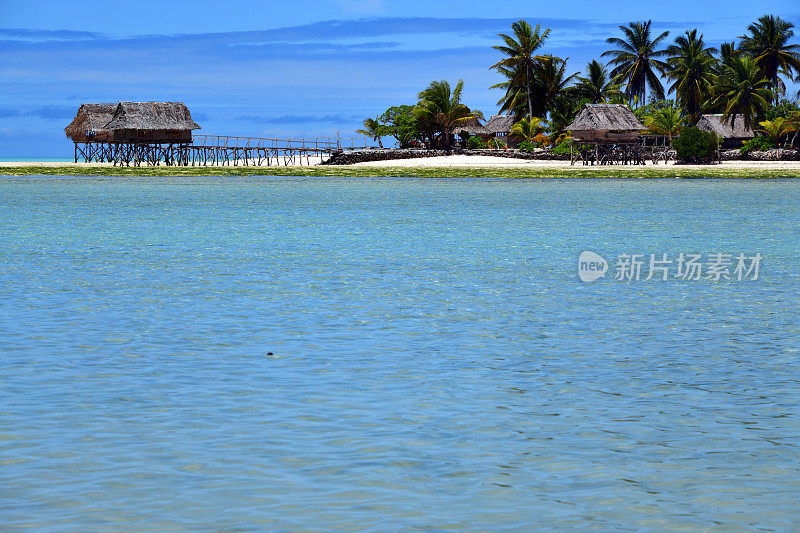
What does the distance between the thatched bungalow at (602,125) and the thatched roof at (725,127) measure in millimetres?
10717

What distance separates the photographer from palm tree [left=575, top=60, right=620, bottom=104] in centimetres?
8381

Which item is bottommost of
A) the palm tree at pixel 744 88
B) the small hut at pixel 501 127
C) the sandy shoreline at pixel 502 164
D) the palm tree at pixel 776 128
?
the sandy shoreline at pixel 502 164

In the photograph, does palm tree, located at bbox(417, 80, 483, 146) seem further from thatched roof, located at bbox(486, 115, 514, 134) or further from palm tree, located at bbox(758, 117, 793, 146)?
palm tree, located at bbox(758, 117, 793, 146)

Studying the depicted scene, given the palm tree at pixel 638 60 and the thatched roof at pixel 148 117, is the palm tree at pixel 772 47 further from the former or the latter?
the thatched roof at pixel 148 117

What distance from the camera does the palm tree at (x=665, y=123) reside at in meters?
82.4

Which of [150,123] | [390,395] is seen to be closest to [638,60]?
[150,123]

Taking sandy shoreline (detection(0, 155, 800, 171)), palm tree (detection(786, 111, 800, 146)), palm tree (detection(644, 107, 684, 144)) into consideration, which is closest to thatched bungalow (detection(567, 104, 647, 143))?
sandy shoreline (detection(0, 155, 800, 171))

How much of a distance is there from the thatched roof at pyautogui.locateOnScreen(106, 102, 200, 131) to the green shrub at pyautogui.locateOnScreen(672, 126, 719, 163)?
3848 cm

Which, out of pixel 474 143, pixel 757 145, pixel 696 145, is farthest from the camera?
pixel 474 143

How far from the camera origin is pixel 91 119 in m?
87.2

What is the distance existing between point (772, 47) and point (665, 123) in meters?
9.70

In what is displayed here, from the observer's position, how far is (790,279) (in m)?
16.6

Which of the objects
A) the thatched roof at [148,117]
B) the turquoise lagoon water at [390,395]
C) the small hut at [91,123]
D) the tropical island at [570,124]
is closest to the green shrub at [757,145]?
the tropical island at [570,124]

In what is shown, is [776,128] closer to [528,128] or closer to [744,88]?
[744,88]
